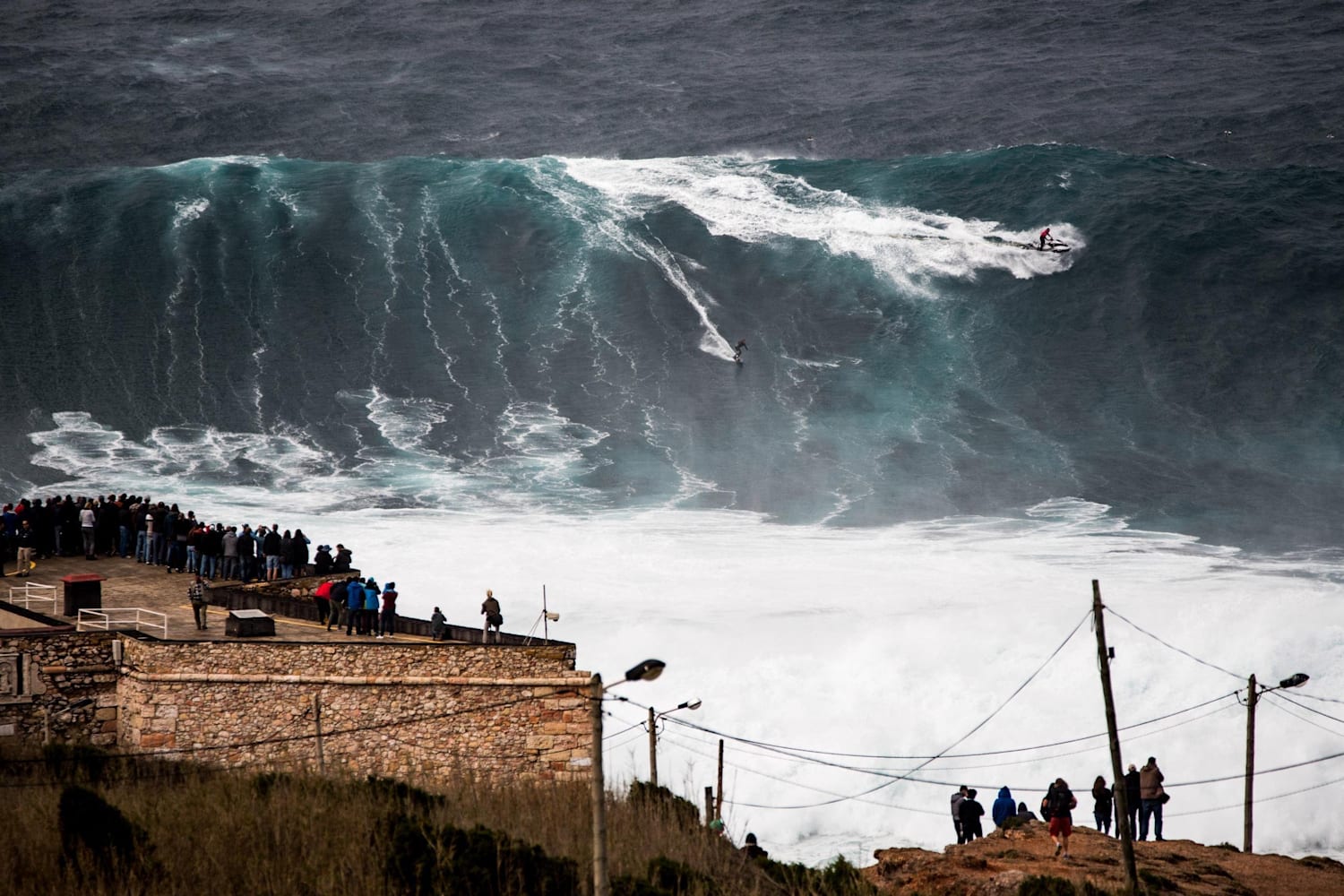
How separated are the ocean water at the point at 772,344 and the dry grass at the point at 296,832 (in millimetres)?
13398

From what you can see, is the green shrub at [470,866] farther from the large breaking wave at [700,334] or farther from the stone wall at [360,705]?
the large breaking wave at [700,334]

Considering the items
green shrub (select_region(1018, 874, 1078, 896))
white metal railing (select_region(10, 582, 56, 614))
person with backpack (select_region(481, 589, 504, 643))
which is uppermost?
white metal railing (select_region(10, 582, 56, 614))

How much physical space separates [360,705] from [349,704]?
0.66ft

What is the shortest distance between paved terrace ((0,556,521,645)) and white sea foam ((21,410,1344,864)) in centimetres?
879

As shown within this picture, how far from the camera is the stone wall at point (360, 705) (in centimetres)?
2805

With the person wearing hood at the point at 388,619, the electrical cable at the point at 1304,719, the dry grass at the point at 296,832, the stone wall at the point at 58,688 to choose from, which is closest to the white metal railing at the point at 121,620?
the stone wall at the point at 58,688

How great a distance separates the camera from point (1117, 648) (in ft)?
159

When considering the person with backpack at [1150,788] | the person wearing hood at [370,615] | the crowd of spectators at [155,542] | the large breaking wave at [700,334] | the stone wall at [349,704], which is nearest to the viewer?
the person with backpack at [1150,788]

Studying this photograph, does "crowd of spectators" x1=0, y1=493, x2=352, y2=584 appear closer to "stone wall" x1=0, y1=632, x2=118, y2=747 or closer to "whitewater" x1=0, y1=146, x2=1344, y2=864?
"stone wall" x1=0, y1=632, x2=118, y2=747

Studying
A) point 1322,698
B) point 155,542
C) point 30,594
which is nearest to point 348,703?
point 30,594

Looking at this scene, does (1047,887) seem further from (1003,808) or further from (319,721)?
(319,721)

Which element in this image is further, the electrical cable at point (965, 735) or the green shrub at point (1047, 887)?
the electrical cable at point (965, 735)

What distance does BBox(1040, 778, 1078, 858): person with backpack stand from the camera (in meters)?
24.9

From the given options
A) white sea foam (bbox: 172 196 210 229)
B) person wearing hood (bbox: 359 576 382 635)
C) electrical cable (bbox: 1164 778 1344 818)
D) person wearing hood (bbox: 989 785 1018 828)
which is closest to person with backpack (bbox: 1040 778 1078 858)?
person wearing hood (bbox: 989 785 1018 828)
